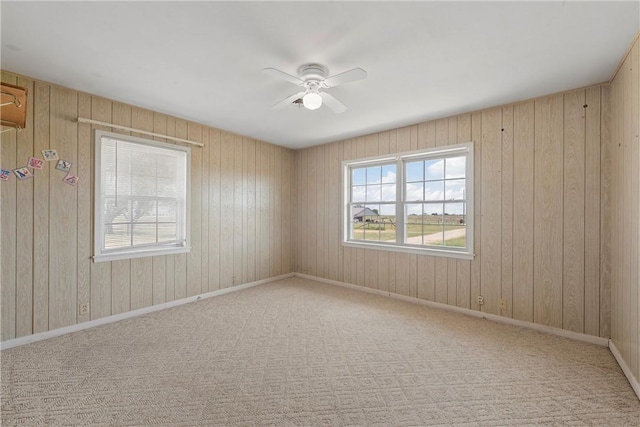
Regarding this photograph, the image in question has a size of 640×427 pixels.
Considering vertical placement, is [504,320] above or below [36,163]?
below

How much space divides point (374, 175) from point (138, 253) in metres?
3.51

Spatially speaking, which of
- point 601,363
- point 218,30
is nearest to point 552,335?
point 601,363

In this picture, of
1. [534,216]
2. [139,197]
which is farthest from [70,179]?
[534,216]

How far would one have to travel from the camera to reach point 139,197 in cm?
354

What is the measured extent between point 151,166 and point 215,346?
2.43 metres

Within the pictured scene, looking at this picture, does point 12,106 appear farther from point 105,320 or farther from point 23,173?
point 105,320

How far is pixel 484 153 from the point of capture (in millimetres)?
3404

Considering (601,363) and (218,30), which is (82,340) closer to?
(218,30)

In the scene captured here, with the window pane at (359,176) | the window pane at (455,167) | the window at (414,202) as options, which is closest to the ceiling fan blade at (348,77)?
the window at (414,202)

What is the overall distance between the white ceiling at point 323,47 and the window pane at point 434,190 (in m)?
1.07

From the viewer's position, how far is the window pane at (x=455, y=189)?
3.67 metres

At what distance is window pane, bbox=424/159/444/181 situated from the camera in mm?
3857

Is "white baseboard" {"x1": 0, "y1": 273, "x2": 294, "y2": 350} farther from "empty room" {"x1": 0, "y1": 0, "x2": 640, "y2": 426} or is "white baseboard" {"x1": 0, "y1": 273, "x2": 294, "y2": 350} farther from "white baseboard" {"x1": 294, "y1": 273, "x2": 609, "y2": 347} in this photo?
"white baseboard" {"x1": 294, "y1": 273, "x2": 609, "y2": 347}

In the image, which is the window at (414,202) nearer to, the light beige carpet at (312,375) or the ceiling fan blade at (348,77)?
the light beige carpet at (312,375)
